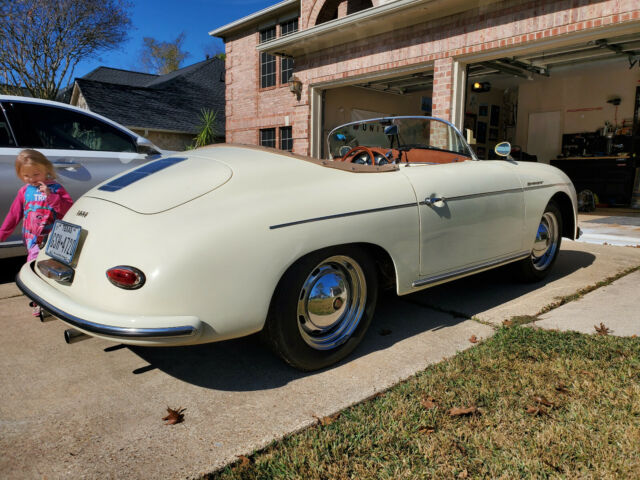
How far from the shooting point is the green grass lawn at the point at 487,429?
5.70 feet

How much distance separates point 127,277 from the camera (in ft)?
6.57

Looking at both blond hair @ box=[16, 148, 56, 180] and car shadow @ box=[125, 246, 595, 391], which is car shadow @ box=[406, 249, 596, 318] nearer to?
car shadow @ box=[125, 246, 595, 391]

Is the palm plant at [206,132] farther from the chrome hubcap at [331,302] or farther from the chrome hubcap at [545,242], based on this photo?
the chrome hubcap at [331,302]

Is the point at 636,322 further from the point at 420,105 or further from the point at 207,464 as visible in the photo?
the point at 420,105

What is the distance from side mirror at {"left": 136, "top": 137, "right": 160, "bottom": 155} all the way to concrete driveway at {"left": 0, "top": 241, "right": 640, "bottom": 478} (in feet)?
6.59

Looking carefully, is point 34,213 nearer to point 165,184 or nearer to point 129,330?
point 165,184

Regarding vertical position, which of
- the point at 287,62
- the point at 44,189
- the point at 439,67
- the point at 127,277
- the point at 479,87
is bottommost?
the point at 127,277

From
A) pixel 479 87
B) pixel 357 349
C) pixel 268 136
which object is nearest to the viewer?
pixel 357 349

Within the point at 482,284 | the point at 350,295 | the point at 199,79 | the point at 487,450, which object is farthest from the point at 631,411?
the point at 199,79

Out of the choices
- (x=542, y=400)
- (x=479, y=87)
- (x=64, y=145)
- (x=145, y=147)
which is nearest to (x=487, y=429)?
(x=542, y=400)

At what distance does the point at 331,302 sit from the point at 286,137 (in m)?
12.6

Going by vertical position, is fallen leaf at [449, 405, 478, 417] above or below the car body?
below

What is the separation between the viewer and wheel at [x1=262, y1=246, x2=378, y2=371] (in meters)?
2.29

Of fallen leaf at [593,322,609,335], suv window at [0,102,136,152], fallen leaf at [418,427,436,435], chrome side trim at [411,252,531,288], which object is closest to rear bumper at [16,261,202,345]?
fallen leaf at [418,427,436,435]
